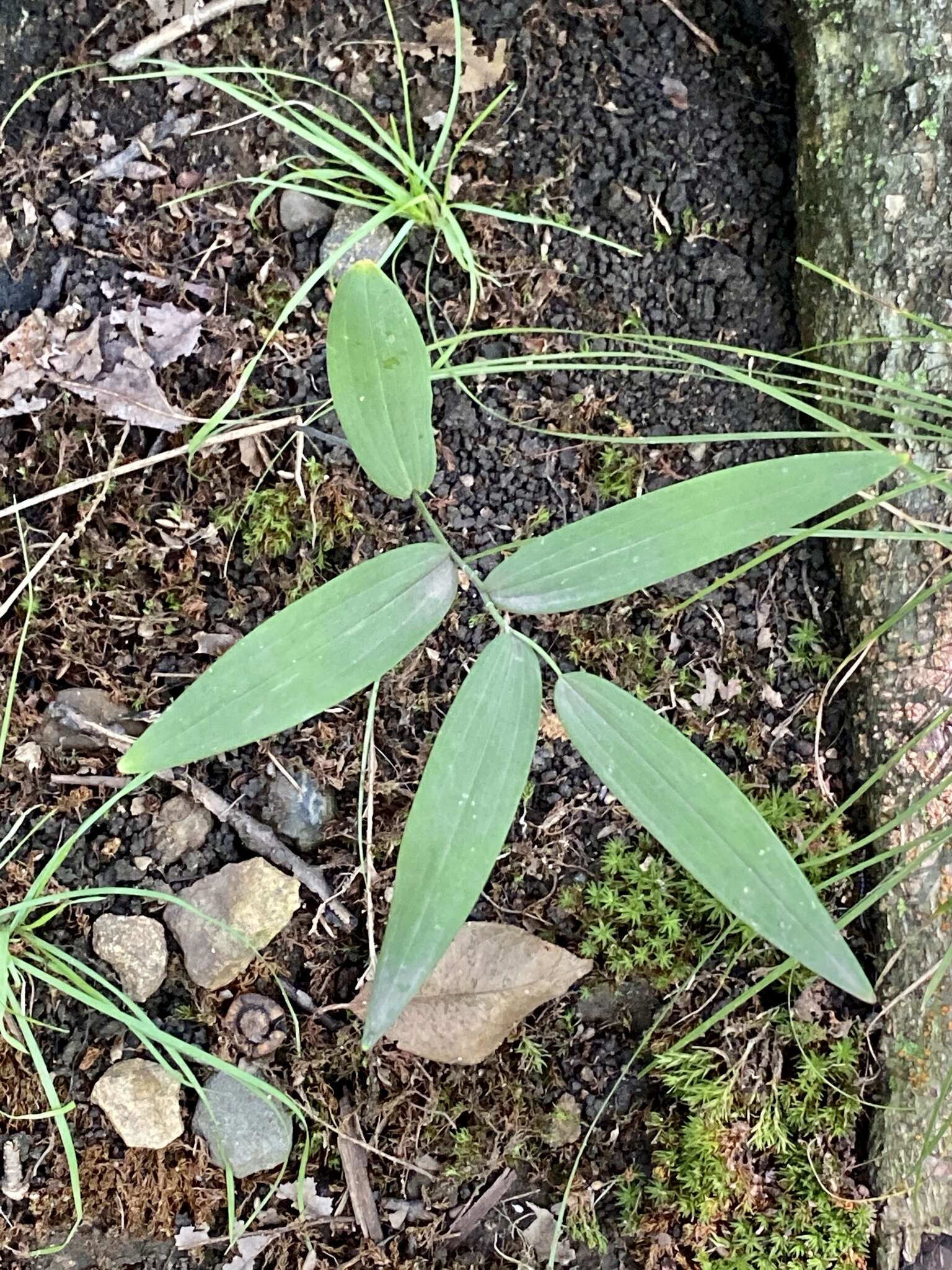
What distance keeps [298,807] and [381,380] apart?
0.57 metres

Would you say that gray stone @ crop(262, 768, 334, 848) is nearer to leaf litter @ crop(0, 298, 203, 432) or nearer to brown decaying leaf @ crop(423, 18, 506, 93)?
leaf litter @ crop(0, 298, 203, 432)

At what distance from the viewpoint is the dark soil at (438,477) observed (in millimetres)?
1175

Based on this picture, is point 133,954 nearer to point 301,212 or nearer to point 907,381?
point 301,212

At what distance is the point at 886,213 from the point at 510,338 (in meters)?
0.45

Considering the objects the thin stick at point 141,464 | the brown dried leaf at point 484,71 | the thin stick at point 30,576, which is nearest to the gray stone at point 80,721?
the thin stick at point 30,576

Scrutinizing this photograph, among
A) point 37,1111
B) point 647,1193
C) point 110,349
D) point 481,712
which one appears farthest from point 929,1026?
point 110,349

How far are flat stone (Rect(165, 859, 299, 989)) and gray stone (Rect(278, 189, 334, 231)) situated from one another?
2.56 feet

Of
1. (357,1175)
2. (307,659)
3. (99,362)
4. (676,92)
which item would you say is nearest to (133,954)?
(357,1175)

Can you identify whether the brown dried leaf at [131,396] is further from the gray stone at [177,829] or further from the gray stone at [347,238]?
the gray stone at [177,829]

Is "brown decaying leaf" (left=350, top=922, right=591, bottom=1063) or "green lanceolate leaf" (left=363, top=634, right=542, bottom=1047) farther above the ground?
"green lanceolate leaf" (left=363, top=634, right=542, bottom=1047)

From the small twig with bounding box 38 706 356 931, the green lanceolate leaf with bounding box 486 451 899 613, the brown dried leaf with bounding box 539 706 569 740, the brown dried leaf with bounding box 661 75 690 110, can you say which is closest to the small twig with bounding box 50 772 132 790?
the small twig with bounding box 38 706 356 931

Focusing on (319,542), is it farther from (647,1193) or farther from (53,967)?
(647,1193)

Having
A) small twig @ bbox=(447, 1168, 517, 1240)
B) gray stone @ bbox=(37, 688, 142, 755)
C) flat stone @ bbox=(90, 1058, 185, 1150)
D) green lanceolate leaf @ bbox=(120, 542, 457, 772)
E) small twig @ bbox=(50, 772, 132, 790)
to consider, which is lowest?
small twig @ bbox=(447, 1168, 517, 1240)

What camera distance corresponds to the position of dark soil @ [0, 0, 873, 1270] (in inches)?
46.3
